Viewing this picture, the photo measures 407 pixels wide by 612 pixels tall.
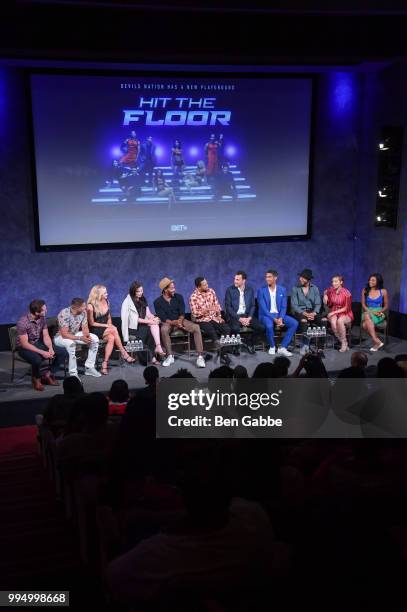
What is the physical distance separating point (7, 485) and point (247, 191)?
5826mm

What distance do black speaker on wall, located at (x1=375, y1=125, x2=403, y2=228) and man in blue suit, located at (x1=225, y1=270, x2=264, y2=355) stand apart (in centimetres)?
222

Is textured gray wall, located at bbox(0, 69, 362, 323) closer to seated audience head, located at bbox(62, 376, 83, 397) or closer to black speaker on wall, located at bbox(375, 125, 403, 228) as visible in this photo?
black speaker on wall, located at bbox(375, 125, 403, 228)

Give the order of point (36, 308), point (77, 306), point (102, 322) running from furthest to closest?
1. point (102, 322)
2. point (77, 306)
3. point (36, 308)

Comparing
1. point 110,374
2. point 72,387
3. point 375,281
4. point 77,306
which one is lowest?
point 110,374

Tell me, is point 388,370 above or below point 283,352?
above

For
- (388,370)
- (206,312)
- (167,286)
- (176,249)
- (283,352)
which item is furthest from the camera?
(176,249)

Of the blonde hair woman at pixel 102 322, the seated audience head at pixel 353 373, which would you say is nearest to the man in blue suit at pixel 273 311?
the blonde hair woman at pixel 102 322

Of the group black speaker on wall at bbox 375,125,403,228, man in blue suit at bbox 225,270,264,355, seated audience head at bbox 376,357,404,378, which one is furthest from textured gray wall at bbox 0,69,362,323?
seated audience head at bbox 376,357,404,378

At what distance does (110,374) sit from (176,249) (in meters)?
2.28

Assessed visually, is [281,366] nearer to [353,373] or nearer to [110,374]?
[353,373]

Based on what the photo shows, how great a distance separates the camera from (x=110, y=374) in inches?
298

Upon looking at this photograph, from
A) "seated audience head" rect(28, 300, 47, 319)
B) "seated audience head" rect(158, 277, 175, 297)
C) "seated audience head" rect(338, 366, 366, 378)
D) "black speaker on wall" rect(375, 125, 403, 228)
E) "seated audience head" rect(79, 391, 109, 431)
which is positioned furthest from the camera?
"black speaker on wall" rect(375, 125, 403, 228)

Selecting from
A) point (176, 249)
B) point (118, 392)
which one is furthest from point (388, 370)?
point (176, 249)

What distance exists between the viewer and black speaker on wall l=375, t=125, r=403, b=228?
8.77 m
